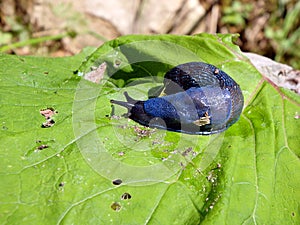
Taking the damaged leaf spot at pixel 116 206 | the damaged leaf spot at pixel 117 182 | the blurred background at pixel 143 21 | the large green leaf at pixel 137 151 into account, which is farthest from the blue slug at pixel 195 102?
the blurred background at pixel 143 21

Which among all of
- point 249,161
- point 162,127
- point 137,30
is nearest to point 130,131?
point 162,127

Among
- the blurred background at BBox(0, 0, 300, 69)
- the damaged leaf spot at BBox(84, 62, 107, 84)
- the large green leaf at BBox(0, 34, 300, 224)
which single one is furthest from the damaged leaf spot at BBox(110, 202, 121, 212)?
the blurred background at BBox(0, 0, 300, 69)

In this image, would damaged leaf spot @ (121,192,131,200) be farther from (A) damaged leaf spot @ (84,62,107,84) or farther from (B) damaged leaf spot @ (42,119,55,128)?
(A) damaged leaf spot @ (84,62,107,84)

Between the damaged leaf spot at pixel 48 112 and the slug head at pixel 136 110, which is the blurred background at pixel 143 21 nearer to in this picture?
the slug head at pixel 136 110

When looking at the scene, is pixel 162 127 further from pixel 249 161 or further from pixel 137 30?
pixel 137 30

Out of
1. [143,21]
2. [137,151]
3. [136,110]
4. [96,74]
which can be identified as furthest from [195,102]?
[143,21]

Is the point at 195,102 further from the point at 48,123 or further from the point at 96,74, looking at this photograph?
the point at 48,123
